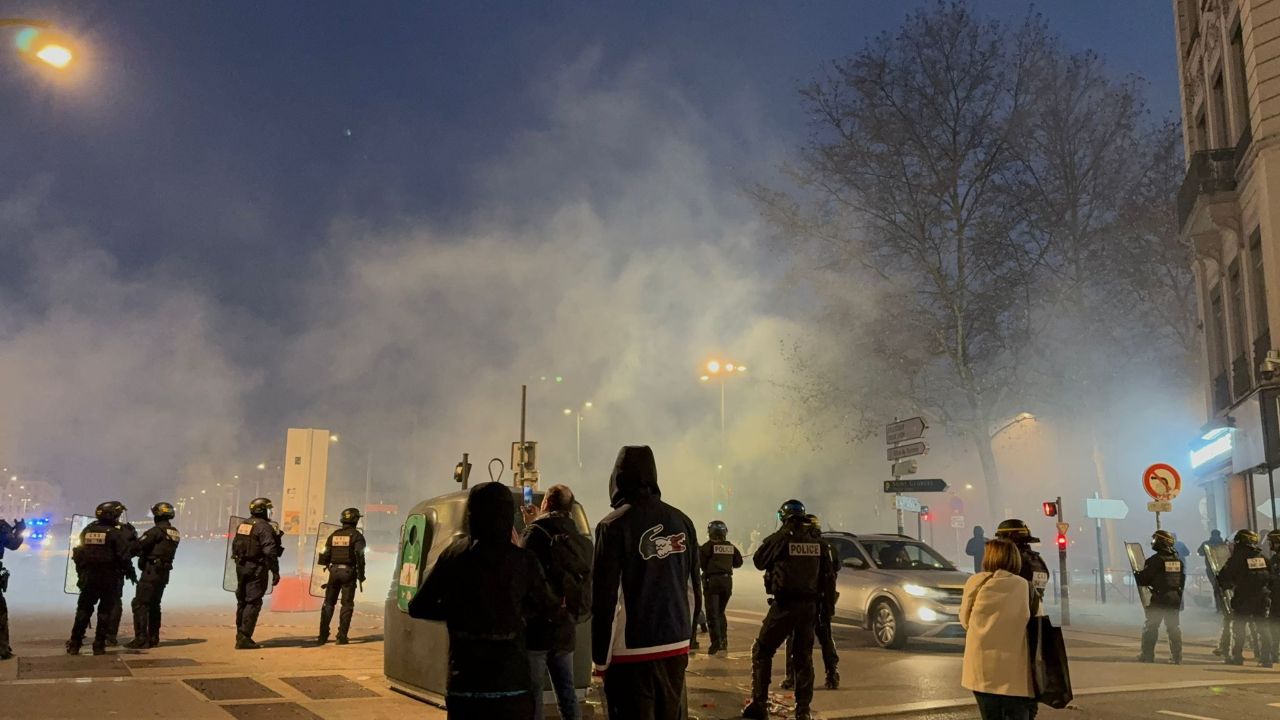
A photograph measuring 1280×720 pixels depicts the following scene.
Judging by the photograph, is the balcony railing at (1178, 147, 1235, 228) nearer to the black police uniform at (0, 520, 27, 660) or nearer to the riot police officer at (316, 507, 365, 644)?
the riot police officer at (316, 507, 365, 644)

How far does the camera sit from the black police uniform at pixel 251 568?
1062cm

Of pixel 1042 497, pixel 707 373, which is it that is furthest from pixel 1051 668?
pixel 1042 497

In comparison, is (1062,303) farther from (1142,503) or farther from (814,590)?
(1142,503)

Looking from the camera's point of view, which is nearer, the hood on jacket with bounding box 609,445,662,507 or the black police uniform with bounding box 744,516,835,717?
the hood on jacket with bounding box 609,445,662,507

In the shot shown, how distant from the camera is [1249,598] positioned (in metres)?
11.1

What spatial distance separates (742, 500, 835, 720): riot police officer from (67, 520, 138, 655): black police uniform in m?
6.99

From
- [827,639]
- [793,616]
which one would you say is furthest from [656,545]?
[827,639]

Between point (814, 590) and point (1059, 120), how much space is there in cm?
2110

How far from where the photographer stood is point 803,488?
44219mm

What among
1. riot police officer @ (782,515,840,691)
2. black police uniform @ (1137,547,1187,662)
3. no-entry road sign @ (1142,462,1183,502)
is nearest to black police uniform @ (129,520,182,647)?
riot police officer @ (782,515,840,691)

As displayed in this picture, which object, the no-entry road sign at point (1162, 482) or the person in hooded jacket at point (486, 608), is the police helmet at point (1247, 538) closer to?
the no-entry road sign at point (1162, 482)

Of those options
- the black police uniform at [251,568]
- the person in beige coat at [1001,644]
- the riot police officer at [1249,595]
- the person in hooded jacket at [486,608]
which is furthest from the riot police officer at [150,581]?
the riot police officer at [1249,595]

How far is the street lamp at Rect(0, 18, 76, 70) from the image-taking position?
8.27 m

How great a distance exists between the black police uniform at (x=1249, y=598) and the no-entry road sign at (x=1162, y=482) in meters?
3.09
